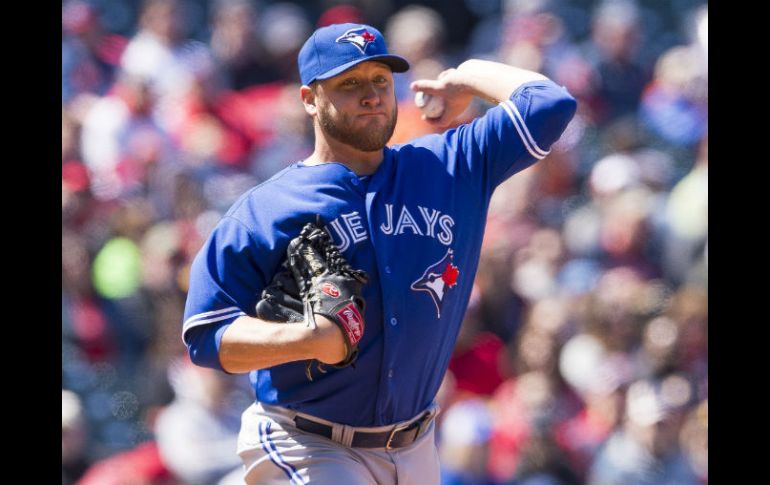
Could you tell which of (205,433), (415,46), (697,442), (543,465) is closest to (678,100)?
(415,46)

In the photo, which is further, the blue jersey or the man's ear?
the man's ear

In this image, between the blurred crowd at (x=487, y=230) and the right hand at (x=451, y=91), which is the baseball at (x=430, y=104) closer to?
the right hand at (x=451, y=91)

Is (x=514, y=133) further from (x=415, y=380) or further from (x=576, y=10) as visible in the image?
(x=576, y=10)

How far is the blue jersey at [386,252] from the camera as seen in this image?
129 inches

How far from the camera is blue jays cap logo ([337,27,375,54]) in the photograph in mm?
3447

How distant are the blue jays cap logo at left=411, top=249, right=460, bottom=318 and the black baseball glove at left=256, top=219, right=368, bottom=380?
0.26 m

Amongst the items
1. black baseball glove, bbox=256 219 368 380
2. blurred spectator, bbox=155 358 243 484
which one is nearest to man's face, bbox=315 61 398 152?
black baseball glove, bbox=256 219 368 380

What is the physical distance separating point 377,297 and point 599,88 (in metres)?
3.87

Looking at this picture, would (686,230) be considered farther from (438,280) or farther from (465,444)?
(438,280)

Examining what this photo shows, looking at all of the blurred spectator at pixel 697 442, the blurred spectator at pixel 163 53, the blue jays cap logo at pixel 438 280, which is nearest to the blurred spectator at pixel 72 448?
the blurred spectator at pixel 163 53

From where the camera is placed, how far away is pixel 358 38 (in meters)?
3.46

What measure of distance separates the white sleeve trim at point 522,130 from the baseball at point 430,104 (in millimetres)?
255

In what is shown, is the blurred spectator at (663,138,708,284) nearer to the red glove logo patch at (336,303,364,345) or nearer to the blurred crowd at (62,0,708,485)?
the blurred crowd at (62,0,708,485)

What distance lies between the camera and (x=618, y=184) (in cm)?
627
